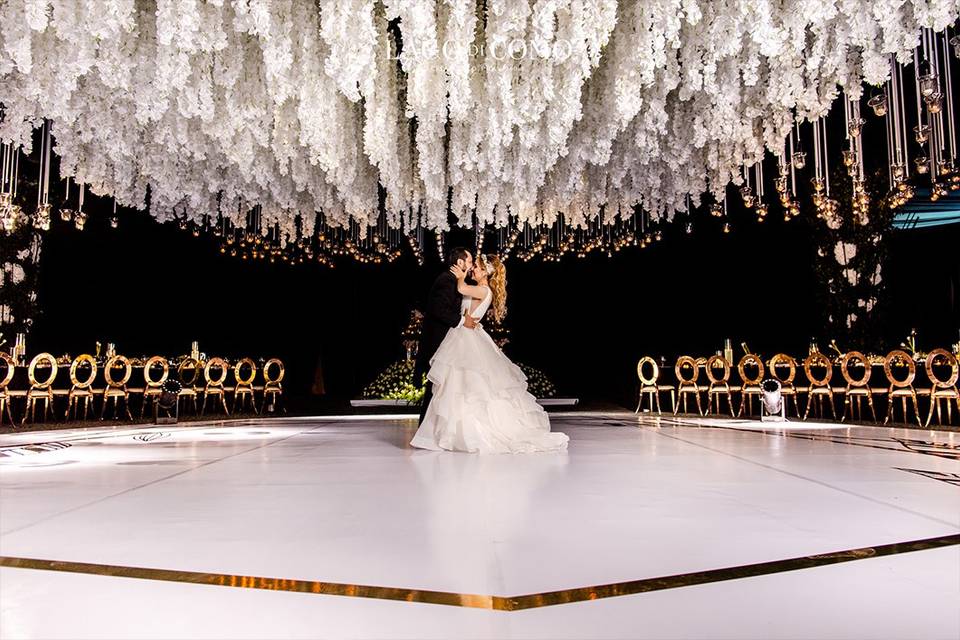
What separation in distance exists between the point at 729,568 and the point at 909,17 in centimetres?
406

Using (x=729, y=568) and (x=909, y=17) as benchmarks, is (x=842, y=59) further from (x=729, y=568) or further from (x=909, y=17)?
(x=729, y=568)

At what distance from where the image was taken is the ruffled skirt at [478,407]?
4.43 metres

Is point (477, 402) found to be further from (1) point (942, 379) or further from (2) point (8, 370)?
(2) point (8, 370)

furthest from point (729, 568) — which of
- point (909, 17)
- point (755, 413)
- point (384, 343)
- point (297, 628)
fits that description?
point (384, 343)

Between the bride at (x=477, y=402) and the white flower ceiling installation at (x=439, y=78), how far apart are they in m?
1.36

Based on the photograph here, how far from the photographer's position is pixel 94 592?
1.50 metres

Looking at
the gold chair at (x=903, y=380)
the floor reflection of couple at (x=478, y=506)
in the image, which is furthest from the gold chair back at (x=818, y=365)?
the floor reflection of couple at (x=478, y=506)

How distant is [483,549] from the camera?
1.86 meters

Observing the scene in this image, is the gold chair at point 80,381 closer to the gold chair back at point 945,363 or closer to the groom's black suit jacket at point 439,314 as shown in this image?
the groom's black suit jacket at point 439,314

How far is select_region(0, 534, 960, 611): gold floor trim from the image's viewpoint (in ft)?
4.73

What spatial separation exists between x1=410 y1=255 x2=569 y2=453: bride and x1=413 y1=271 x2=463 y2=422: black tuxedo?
7 centimetres

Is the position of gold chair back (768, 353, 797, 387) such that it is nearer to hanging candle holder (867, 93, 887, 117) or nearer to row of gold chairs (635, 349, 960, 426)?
row of gold chairs (635, 349, 960, 426)

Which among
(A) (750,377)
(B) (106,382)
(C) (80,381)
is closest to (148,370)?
(C) (80,381)

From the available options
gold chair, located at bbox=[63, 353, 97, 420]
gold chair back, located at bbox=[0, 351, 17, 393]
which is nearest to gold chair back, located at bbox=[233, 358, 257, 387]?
gold chair, located at bbox=[63, 353, 97, 420]
